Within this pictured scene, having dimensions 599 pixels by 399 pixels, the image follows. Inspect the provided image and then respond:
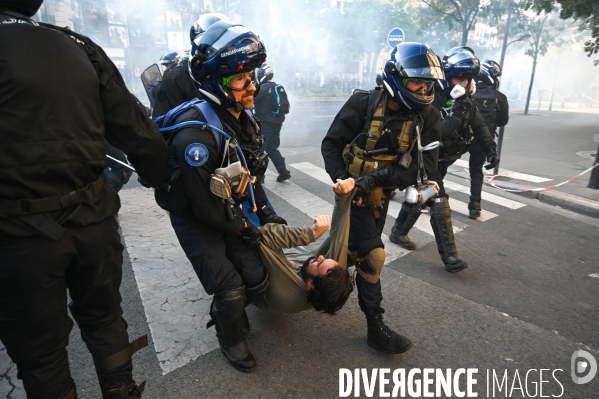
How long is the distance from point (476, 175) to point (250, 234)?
4.41m

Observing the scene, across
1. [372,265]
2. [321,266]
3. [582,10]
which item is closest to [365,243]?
[372,265]

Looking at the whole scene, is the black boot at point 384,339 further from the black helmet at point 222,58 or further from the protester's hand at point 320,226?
the black helmet at point 222,58

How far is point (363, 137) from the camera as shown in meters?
3.05

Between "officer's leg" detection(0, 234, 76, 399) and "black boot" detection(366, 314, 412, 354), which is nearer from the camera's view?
"officer's leg" detection(0, 234, 76, 399)

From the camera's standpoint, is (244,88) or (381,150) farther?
(381,150)

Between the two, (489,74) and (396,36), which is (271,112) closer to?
(489,74)

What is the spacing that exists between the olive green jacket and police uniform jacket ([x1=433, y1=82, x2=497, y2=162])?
233cm

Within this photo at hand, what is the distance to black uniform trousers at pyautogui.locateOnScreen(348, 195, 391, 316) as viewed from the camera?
277cm

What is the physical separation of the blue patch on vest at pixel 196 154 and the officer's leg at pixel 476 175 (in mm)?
4521

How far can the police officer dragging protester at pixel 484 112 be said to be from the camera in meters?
5.67

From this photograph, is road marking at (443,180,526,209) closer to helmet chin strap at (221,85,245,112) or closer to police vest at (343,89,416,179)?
police vest at (343,89,416,179)

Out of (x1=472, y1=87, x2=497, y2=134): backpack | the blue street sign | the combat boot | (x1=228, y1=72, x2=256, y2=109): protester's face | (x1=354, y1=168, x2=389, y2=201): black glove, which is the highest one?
the blue street sign

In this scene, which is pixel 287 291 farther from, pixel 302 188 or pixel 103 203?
pixel 302 188

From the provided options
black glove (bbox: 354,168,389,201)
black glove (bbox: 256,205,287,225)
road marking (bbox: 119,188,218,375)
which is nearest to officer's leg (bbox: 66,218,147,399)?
road marking (bbox: 119,188,218,375)
